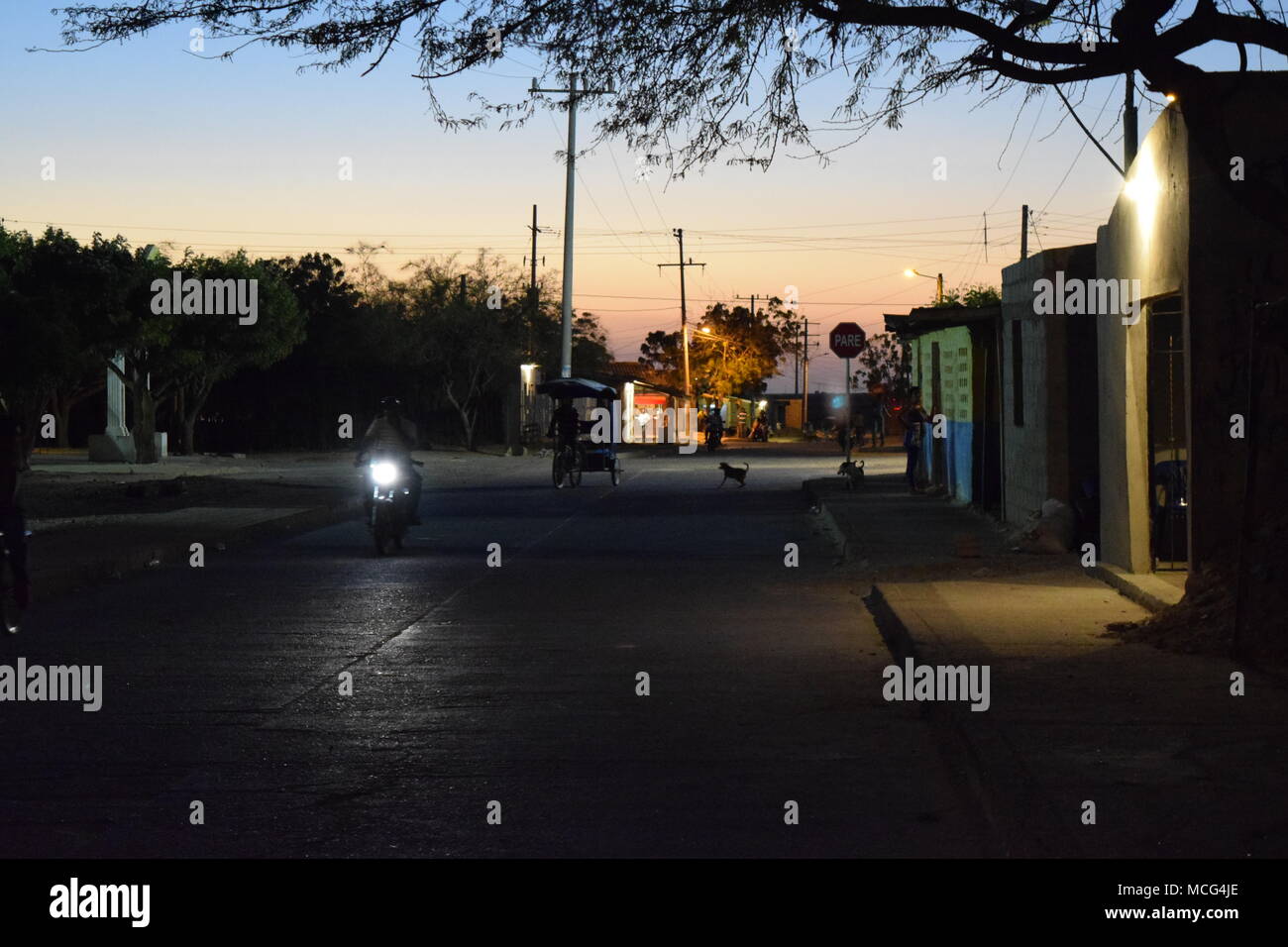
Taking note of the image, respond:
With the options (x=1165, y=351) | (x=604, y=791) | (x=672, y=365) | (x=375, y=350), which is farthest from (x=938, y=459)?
(x=672, y=365)

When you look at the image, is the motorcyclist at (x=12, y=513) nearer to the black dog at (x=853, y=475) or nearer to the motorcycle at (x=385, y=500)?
the motorcycle at (x=385, y=500)

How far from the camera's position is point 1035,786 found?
7.04m

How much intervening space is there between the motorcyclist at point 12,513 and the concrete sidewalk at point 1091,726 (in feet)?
21.2

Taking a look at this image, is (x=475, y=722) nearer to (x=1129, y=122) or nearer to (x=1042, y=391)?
(x=1042, y=391)

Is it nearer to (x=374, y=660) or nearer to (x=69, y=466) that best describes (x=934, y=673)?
(x=374, y=660)

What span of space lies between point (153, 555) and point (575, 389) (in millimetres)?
18393

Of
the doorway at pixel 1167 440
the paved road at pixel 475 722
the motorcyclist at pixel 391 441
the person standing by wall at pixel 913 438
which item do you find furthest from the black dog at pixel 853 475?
the doorway at pixel 1167 440

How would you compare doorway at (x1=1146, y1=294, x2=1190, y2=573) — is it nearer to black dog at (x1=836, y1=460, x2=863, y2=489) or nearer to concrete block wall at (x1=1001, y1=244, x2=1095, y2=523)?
concrete block wall at (x1=1001, y1=244, x2=1095, y2=523)

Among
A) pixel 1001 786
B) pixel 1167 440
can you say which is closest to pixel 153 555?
pixel 1167 440

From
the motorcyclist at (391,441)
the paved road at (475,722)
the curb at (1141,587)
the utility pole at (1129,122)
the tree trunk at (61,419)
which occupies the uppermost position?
the utility pole at (1129,122)

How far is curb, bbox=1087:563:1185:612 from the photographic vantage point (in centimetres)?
1321

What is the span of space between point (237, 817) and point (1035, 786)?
10.7 ft

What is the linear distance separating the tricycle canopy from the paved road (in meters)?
18.2

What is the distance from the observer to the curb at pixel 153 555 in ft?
52.7
